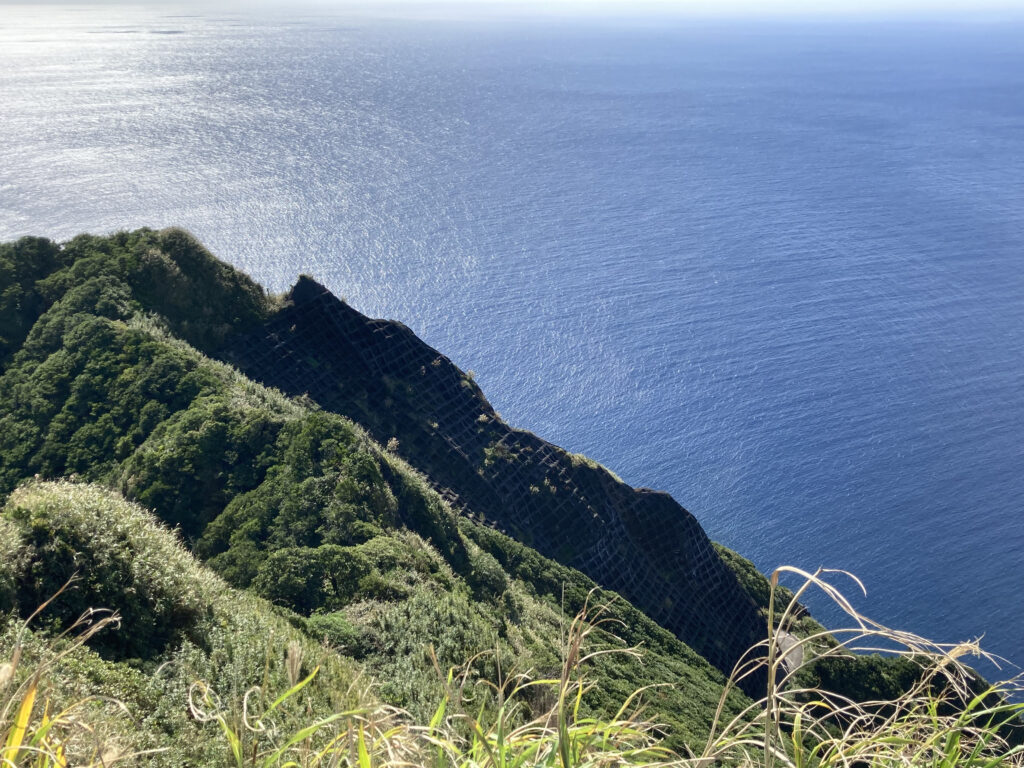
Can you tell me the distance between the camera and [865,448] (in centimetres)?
5562

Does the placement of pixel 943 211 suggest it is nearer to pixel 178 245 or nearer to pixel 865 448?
pixel 865 448

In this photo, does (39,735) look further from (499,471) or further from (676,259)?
(676,259)

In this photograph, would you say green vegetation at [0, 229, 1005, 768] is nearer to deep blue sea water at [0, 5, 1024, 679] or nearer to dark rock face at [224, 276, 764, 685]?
dark rock face at [224, 276, 764, 685]

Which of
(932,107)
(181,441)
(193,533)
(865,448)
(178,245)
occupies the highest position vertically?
(932,107)

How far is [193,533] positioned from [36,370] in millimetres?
10426

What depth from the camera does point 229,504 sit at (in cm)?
2194

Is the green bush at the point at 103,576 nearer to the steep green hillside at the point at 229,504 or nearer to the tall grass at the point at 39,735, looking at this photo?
the steep green hillside at the point at 229,504

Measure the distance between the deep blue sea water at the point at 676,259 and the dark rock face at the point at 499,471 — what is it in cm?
1535

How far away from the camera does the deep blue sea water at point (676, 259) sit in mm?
51281

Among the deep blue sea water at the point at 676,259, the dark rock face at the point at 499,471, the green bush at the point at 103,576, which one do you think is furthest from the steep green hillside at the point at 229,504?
the deep blue sea water at the point at 676,259

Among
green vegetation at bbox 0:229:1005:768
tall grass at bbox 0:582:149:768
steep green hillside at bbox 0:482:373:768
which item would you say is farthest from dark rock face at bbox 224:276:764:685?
tall grass at bbox 0:582:149:768

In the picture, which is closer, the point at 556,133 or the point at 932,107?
the point at 556,133

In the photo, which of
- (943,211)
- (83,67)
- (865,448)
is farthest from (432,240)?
(83,67)

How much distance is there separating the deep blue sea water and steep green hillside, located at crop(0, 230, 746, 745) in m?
26.8
